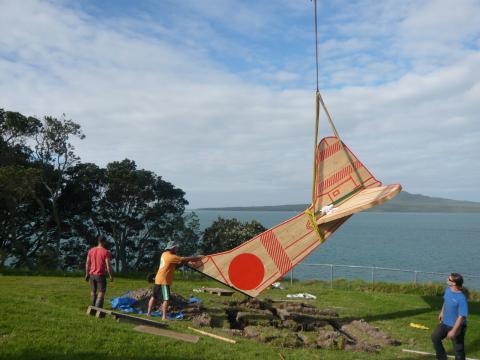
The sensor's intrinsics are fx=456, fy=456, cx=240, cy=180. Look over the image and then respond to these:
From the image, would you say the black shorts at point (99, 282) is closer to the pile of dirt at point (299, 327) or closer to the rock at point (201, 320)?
the rock at point (201, 320)

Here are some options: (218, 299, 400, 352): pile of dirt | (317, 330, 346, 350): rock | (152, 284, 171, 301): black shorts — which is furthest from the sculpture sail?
(317, 330, 346, 350): rock

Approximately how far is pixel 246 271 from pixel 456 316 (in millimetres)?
5499

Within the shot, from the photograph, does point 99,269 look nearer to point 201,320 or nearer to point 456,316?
point 201,320

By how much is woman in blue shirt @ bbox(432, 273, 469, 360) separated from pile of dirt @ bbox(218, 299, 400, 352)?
7.16 feet

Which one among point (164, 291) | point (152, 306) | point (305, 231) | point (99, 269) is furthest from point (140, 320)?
point (305, 231)

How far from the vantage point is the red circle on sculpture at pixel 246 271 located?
446 inches

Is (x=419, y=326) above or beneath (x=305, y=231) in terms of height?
beneath

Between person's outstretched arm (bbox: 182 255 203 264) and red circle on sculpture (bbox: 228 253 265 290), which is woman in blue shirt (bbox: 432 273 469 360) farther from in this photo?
person's outstretched arm (bbox: 182 255 203 264)

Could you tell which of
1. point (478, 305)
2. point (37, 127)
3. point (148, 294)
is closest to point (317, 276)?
point (478, 305)

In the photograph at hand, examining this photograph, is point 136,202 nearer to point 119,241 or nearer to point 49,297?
point 119,241

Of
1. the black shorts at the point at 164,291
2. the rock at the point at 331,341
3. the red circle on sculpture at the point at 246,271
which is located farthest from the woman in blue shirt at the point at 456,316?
the black shorts at the point at 164,291

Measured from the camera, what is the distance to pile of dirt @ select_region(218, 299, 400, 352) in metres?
9.09

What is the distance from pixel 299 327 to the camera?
10617 mm

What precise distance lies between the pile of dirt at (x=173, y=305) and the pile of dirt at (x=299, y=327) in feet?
3.02
